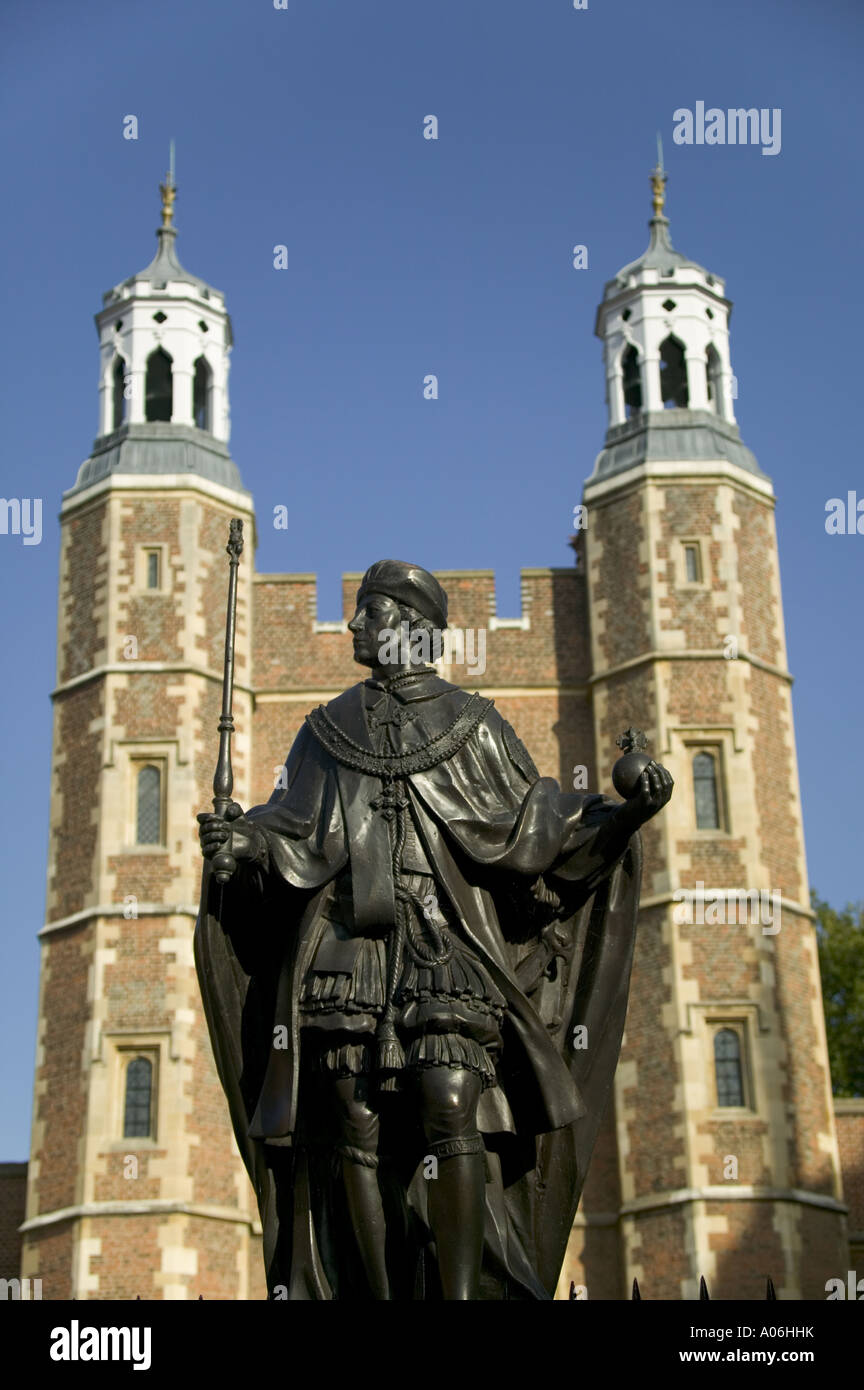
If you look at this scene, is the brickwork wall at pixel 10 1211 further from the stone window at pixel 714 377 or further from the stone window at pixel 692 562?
the stone window at pixel 714 377

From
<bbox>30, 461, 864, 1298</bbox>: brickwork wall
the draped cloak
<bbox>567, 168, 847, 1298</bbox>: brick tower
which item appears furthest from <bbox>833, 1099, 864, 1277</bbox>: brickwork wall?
the draped cloak

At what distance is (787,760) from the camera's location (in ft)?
88.3

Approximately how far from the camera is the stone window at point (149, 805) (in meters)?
26.4

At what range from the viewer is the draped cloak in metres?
6.22

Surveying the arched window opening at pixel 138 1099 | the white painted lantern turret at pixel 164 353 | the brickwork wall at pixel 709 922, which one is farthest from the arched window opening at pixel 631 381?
the arched window opening at pixel 138 1099

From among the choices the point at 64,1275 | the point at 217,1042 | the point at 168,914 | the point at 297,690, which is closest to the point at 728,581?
the point at 297,690

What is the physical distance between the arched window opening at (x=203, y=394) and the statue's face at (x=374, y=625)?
76.0 feet

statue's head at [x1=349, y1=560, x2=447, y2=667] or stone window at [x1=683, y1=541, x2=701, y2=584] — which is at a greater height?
stone window at [x1=683, y1=541, x2=701, y2=584]

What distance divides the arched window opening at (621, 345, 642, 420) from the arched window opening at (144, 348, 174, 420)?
6.68 metres

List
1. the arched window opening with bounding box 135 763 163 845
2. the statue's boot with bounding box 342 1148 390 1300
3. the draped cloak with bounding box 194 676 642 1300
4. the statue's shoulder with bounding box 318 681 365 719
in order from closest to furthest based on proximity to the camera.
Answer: the statue's boot with bounding box 342 1148 390 1300
the draped cloak with bounding box 194 676 642 1300
the statue's shoulder with bounding box 318 681 365 719
the arched window opening with bounding box 135 763 163 845

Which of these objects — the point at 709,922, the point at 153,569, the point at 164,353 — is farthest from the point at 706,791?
the point at 164,353

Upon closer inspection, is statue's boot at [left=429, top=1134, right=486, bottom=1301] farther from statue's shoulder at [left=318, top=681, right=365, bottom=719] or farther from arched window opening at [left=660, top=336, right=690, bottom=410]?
arched window opening at [left=660, top=336, right=690, bottom=410]

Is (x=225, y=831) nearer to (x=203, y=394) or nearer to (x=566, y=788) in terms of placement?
(x=566, y=788)

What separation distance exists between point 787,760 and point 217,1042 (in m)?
21.1
